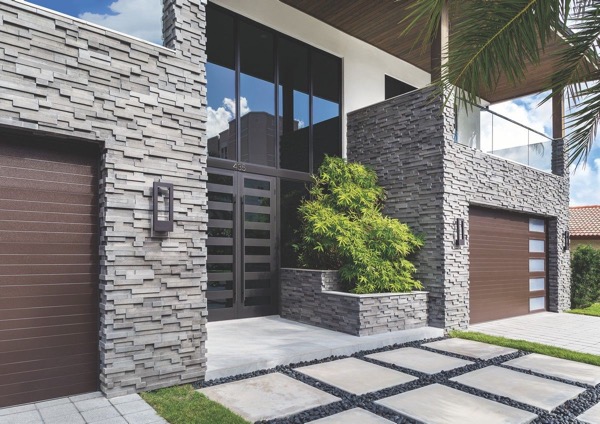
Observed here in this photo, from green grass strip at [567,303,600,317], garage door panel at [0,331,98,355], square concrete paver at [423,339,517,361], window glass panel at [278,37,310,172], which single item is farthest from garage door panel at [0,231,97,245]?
green grass strip at [567,303,600,317]

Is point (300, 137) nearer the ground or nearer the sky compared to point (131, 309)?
nearer the sky

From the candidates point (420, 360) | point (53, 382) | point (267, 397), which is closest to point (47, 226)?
point (53, 382)

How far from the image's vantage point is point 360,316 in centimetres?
596

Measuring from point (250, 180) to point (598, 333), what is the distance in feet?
21.6

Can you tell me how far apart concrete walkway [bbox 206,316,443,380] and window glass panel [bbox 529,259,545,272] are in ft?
14.3

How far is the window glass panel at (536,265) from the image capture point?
9633 mm

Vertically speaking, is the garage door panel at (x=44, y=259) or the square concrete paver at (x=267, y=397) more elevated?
the garage door panel at (x=44, y=259)

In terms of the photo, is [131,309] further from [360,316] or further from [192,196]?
[360,316]

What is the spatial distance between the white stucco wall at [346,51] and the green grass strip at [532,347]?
14.1 ft

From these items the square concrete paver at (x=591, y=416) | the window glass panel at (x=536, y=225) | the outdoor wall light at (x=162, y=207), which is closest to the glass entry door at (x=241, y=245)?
the outdoor wall light at (x=162, y=207)

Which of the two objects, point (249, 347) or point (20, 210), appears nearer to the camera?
point (20, 210)

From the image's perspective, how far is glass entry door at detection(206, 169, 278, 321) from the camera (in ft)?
22.3

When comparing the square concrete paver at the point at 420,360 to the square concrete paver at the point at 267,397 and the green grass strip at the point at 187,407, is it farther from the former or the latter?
the green grass strip at the point at 187,407

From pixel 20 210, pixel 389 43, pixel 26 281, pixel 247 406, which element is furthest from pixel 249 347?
pixel 389 43
